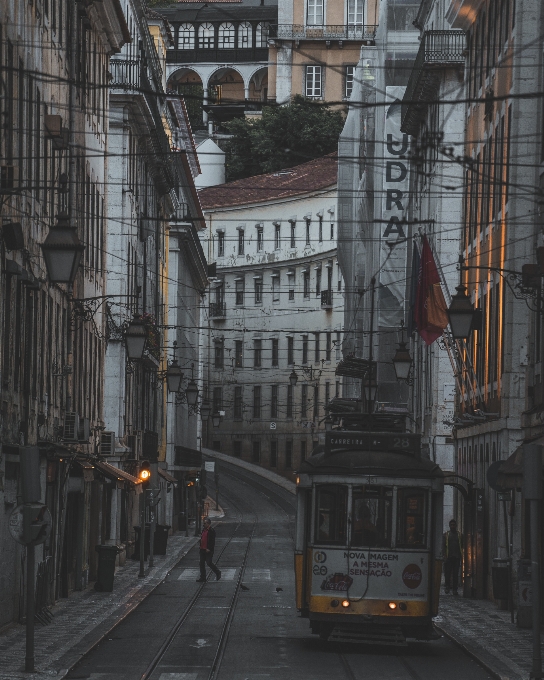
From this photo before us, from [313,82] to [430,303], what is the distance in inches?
3277

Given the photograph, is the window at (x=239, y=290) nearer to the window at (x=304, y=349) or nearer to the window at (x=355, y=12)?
the window at (x=304, y=349)

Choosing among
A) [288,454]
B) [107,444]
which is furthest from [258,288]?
[107,444]

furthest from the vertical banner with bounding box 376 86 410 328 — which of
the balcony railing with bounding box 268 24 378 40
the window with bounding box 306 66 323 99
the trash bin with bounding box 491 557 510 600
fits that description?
the window with bounding box 306 66 323 99

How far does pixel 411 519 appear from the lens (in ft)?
73.4

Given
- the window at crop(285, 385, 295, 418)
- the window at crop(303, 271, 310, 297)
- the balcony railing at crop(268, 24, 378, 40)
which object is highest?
the balcony railing at crop(268, 24, 378, 40)

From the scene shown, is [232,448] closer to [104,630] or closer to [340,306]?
[340,306]

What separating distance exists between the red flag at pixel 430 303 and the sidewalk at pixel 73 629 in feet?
28.6

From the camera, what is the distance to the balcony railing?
114562 mm

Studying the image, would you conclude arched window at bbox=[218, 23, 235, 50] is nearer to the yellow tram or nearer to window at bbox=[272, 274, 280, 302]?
window at bbox=[272, 274, 280, 302]

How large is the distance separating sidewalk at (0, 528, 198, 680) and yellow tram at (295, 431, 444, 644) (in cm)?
340

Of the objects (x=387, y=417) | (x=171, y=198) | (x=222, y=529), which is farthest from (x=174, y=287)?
(x=387, y=417)

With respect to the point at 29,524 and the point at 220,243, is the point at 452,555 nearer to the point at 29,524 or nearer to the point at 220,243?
the point at 29,524

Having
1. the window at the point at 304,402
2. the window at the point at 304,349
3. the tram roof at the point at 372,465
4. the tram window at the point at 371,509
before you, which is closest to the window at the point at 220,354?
the window at the point at 304,349

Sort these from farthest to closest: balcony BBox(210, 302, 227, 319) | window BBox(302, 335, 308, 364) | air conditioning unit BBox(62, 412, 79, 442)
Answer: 1. balcony BBox(210, 302, 227, 319)
2. window BBox(302, 335, 308, 364)
3. air conditioning unit BBox(62, 412, 79, 442)
